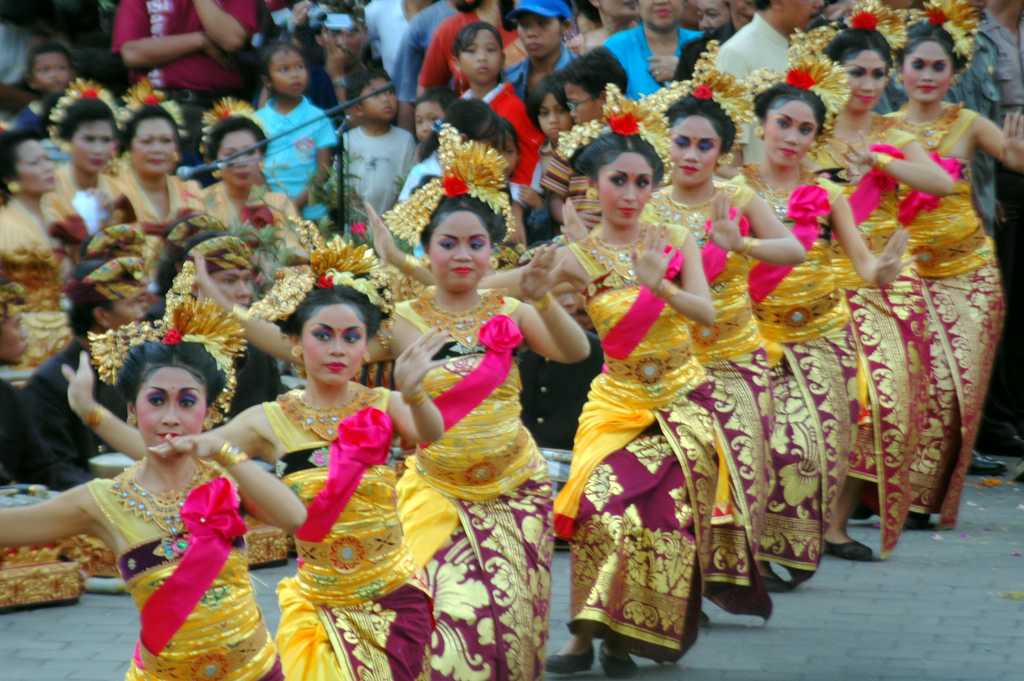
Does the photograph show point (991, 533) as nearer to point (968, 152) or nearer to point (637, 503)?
point (968, 152)

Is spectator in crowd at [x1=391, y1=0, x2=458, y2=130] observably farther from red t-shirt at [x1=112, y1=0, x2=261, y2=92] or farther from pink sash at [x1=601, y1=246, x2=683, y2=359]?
pink sash at [x1=601, y1=246, x2=683, y2=359]

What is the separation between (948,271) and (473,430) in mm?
4337

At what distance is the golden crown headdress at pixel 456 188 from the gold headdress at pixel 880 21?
3.43m

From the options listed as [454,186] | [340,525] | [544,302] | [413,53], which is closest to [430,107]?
[413,53]

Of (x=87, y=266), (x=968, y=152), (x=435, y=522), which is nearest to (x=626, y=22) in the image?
(x=968, y=152)

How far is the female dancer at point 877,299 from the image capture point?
9.72 meters

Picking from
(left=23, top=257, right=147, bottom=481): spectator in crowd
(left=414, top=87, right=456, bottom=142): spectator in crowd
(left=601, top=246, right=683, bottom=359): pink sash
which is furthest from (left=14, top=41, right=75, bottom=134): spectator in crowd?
(left=601, top=246, right=683, bottom=359): pink sash

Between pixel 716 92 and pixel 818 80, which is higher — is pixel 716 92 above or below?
below

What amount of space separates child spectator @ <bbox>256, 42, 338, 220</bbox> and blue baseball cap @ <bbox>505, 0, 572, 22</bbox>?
1.24m

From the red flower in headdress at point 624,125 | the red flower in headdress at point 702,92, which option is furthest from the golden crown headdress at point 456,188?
the red flower in headdress at point 702,92

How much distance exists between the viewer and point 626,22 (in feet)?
38.8

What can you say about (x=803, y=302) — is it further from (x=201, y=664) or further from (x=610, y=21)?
(x=201, y=664)

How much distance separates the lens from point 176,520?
5.49 m

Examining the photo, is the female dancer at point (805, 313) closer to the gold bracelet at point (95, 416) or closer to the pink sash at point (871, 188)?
the pink sash at point (871, 188)
